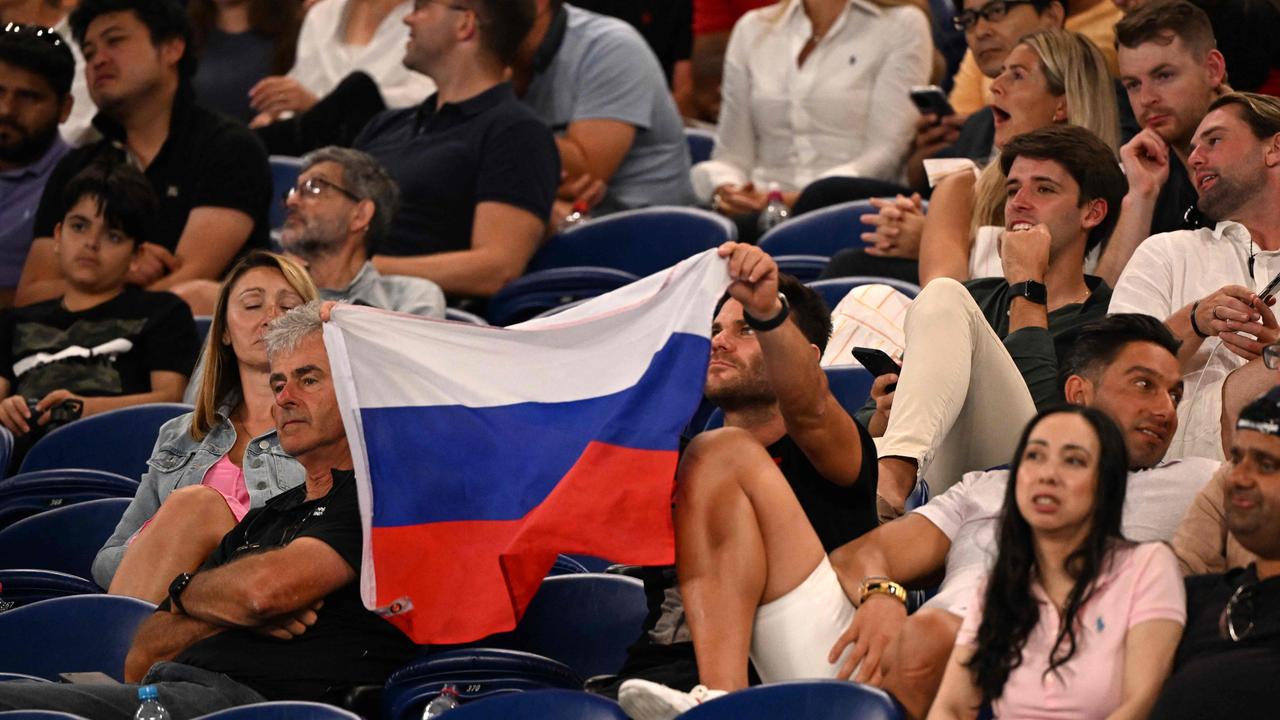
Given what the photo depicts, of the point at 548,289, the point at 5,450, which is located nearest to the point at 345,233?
the point at 548,289

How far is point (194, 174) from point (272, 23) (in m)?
1.79

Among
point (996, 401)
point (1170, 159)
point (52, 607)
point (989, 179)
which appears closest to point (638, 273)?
point (989, 179)

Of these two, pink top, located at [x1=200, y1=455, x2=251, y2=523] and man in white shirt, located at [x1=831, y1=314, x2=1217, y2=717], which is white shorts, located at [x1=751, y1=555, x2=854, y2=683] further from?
pink top, located at [x1=200, y1=455, x2=251, y2=523]

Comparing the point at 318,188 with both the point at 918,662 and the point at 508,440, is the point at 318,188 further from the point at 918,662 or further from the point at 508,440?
the point at 918,662

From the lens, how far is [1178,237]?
4.74 meters

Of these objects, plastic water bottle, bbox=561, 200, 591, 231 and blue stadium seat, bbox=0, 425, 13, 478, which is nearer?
blue stadium seat, bbox=0, 425, 13, 478

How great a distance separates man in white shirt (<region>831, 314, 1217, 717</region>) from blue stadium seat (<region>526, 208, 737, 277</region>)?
2.20m

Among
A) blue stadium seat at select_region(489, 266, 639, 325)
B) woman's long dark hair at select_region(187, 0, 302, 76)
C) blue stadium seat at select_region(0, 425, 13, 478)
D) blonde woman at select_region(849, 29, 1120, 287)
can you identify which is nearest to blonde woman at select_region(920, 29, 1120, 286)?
blonde woman at select_region(849, 29, 1120, 287)

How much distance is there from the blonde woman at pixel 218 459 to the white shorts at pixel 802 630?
141 centimetres

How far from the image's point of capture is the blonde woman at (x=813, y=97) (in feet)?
22.5

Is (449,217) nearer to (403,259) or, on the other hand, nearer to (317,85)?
(403,259)

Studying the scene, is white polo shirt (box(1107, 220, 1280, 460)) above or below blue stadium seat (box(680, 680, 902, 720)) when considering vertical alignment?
above

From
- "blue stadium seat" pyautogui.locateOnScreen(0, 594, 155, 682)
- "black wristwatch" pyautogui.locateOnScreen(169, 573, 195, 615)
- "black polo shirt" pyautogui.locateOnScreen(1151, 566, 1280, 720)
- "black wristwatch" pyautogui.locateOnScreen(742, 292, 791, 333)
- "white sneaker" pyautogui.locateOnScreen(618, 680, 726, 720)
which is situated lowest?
"blue stadium seat" pyautogui.locateOnScreen(0, 594, 155, 682)

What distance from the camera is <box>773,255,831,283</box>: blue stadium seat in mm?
5895
